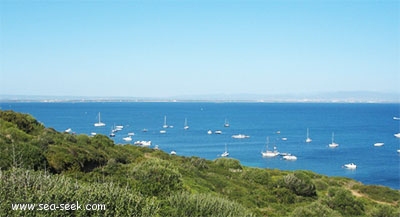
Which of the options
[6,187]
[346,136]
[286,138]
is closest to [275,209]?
[6,187]

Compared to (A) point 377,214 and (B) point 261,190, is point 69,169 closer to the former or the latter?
(B) point 261,190

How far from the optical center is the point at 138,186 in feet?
52.7

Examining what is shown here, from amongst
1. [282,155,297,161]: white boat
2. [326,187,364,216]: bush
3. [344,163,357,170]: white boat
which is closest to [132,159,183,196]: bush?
[326,187,364,216]: bush

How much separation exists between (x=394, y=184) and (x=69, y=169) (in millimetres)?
50034

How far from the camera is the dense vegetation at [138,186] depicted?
10.7m

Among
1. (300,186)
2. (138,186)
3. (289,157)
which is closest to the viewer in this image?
(138,186)

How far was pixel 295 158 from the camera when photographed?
2854 inches

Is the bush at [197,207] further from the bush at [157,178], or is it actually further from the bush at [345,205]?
the bush at [345,205]

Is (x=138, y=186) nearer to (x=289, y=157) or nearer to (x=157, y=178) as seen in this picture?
(x=157, y=178)

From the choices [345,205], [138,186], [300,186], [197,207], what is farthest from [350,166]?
→ [197,207]

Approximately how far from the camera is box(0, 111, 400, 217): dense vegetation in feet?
35.1

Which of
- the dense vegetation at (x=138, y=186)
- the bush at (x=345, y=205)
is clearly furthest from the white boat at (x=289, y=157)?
the bush at (x=345, y=205)

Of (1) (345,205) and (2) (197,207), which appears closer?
(2) (197,207)

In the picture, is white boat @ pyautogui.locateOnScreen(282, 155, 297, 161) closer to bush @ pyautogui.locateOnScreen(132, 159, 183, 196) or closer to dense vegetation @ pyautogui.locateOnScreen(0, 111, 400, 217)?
dense vegetation @ pyautogui.locateOnScreen(0, 111, 400, 217)
